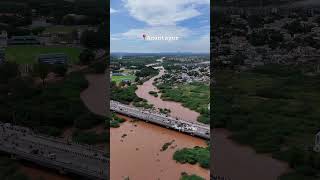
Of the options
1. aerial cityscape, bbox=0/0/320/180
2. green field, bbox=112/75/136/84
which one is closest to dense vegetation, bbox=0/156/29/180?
aerial cityscape, bbox=0/0/320/180

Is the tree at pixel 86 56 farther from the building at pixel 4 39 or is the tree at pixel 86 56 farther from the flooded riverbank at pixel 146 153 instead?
the flooded riverbank at pixel 146 153

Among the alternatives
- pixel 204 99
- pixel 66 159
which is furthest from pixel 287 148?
pixel 66 159

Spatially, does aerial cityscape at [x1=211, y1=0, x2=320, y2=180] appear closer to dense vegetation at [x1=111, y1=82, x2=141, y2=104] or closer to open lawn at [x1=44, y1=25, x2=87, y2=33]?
dense vegetation at [x1=111, y1=82, x2=141, y2=104]

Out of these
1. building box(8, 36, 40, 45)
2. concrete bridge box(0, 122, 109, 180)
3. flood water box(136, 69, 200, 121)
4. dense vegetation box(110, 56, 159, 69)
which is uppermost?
building box(8, 36, 40, 45)

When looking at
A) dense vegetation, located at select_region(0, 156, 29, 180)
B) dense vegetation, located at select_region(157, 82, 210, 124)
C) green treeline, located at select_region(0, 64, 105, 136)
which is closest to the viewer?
dense vegetation, located at select_region(0, 156, 29, 180)

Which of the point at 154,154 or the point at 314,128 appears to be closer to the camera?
the point at 314,128

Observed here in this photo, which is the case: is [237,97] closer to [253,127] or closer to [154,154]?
[253,127]

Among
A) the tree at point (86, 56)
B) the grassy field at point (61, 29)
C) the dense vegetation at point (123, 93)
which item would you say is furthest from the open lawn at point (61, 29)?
the dense vegetation at point (123, 93)
